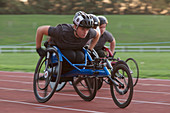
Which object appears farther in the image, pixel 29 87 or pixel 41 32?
pixel 29 87

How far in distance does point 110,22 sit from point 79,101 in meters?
58.2

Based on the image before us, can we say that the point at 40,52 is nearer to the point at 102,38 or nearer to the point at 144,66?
the point at 102,38

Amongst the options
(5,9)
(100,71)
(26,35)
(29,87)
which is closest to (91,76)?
(100,71)

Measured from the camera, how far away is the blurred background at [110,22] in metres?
38.2

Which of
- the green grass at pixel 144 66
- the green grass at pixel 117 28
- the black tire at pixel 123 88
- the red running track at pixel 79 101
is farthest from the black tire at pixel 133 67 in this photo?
the green grass at pixel 117 28

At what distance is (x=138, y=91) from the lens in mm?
9117

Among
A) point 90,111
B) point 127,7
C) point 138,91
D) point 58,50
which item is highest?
point 58,50

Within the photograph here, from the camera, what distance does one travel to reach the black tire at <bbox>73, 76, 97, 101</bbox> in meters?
7.43

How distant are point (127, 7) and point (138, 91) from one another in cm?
7519

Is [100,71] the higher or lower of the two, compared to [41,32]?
lower

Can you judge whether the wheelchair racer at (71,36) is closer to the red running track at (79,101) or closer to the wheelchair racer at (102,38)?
the red running track at (79,101)

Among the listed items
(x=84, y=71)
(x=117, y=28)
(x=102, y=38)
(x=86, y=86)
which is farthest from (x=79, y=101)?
(x=117, y=28)

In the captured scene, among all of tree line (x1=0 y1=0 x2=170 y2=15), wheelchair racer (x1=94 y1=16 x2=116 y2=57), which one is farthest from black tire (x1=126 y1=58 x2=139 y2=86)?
tree line (x1=0 y1=0 x2=170 y2=15)

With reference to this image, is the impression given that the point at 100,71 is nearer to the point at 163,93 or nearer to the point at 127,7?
the point at 163,93
